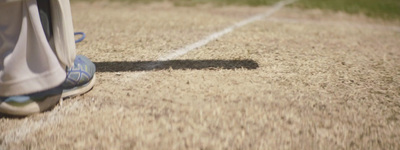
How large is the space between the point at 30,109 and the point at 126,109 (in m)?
0.42

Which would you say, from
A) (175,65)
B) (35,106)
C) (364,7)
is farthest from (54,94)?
(364,7)

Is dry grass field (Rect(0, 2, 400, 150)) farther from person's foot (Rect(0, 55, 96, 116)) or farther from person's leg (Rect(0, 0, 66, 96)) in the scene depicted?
person's leg (Rect(0, 0, 66, 96))

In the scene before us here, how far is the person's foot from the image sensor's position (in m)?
1.29

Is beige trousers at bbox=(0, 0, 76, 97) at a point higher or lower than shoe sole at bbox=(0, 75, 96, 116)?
higher

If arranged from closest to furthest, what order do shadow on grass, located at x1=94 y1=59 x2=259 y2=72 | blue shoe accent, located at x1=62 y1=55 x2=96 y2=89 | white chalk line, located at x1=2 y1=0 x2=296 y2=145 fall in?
1. white chalk line, located at x1=2 y1=0 x2=296 y2=145
2. blue shoe accent, located at x1=62 y1=55 x2=96 y2=89
3. shadow on grass, located at x1=94 y1=59 x2=259 y2=72

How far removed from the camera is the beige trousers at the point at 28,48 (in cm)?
126

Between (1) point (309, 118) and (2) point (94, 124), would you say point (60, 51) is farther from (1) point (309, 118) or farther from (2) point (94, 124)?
(1) point (309, 118)

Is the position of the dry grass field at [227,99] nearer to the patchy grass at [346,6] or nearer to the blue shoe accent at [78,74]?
the blue shoe accent at [78,74]

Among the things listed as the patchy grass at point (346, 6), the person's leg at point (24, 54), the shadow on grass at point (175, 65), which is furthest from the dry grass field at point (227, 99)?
the patchy grass at point (346, 6)

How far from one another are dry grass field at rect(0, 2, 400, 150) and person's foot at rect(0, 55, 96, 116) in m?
0.04

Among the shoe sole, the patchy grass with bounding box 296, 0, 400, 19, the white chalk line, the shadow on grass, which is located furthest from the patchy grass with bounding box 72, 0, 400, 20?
the shoe sole

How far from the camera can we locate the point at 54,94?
1377mm

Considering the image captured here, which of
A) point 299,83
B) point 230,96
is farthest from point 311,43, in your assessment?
point 230,96

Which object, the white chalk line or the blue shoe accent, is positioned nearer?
the white chalk line
